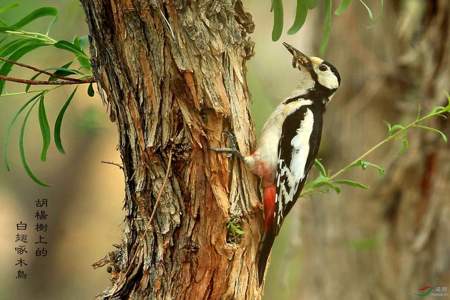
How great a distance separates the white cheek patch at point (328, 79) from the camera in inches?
77.5

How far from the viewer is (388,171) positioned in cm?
314

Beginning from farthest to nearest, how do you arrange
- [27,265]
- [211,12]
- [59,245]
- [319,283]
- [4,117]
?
1. [319,283]
2. [4,117]
3. [59,245]
4. [27,265]
5. [211,12]

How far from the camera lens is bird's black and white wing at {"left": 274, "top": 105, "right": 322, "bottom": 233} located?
1.77 m

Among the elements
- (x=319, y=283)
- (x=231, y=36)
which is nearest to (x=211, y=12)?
(x=231, y=36)

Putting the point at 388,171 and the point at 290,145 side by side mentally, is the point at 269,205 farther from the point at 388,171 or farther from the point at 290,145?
the point at 388,171

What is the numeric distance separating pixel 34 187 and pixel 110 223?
0.28 m

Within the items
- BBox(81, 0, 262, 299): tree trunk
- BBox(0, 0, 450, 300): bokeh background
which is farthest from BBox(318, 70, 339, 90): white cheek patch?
BBox(0, 0, 450, 300): bokeh background

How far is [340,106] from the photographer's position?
3.30m

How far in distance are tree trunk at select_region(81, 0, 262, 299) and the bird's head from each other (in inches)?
16.5

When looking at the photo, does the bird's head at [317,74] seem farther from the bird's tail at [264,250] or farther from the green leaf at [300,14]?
the bird's tail at [264,250]

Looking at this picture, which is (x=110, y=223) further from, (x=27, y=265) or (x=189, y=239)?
(x=189, y=239)

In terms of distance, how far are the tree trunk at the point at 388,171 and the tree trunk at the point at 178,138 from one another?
164 centimetres

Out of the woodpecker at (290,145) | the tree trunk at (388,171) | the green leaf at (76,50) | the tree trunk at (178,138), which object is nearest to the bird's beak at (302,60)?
the woodpecker at (290,145)

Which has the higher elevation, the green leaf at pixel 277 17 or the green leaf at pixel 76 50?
the green leaf at pixel 277 17
